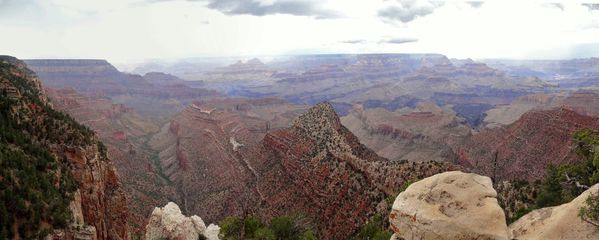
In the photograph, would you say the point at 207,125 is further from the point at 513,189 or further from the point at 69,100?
the point at 513,189

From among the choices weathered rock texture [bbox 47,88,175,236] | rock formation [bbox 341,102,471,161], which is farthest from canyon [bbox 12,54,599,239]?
rock formation [bbox 341,102,471,161]

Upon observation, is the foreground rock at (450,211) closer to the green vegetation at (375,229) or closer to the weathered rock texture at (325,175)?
the green vegetation at (375,229)

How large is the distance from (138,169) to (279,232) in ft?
254

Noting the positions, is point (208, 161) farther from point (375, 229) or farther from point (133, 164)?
point (375, 229)

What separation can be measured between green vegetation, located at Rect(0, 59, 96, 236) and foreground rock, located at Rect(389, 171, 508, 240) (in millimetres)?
21016

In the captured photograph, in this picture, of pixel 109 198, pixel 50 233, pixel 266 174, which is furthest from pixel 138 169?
pixel 50 233

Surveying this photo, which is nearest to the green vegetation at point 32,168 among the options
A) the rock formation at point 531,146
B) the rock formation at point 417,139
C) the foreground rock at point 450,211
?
the foreground rock at point 450,211

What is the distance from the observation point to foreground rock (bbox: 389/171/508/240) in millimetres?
22297

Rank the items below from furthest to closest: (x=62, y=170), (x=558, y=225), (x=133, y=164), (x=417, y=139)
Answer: (x=417, y=139) → (x=133, y=164) → (x=62, y=170) → (x=558, y=225)

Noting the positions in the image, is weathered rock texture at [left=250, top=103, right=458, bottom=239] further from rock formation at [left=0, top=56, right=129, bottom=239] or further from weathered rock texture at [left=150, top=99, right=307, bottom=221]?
rock formation at [left=0, top=56, right=129, bottom=239]

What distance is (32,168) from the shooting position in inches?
1297

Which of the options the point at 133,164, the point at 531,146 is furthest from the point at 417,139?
the point at 133,164

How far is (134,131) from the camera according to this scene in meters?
197

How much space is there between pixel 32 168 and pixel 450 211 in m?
27.2
